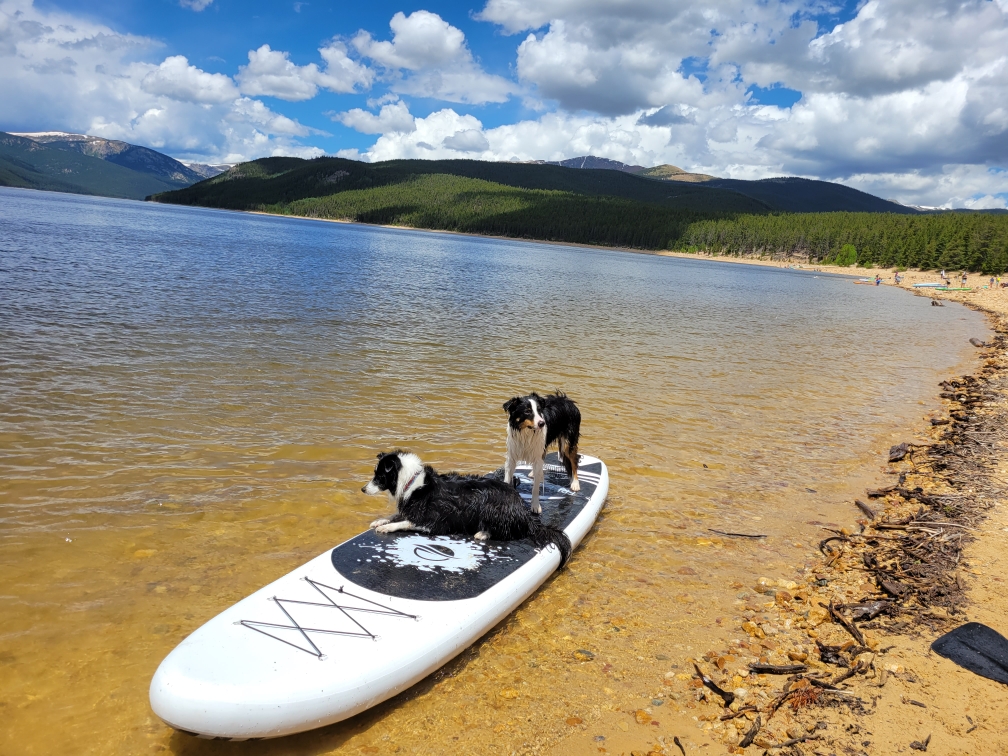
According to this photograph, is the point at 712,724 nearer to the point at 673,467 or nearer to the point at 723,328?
the point at 673,467

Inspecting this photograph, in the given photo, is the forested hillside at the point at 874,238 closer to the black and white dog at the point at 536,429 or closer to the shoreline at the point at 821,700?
the black and white dog at the point at 536,429

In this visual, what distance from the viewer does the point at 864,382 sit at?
1755 centimetres

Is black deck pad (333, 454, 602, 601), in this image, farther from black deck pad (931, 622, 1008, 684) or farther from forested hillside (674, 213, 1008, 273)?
forested hillside (674, 213, 1008, 273)

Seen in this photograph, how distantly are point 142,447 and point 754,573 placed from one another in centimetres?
848

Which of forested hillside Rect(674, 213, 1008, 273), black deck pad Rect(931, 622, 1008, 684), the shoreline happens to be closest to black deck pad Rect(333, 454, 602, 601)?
the shoreline

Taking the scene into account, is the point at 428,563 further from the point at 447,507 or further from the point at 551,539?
the point at 551,539

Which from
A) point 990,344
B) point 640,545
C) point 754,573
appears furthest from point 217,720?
point 990,344

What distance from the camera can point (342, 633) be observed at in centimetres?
455

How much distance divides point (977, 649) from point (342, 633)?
4966 mm

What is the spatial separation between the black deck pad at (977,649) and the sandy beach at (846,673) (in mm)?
77

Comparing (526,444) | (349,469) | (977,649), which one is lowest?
(349,469)

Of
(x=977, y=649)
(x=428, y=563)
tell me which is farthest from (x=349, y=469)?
(x=977, y=649)

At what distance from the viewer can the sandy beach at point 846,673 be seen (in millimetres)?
3963

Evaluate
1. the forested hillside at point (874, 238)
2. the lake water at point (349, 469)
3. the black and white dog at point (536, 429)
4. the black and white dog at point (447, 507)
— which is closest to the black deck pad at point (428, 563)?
the black and white dog at point (447, 507)
